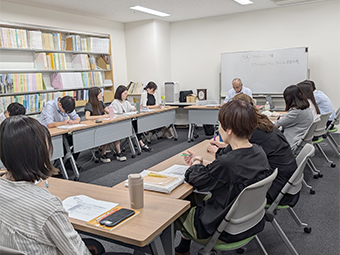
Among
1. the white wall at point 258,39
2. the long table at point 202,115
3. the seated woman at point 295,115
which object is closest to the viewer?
the seated woman at point 295,115

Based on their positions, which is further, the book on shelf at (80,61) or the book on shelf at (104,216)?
the book on shelf at (80,61)

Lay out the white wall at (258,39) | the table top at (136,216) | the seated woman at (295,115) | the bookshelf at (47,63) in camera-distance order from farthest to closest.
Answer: the white wall at (258,39), the bookshelf at (47,63), the seated woman at (295,115), the table top at (136,216)

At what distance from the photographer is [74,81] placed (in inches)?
244

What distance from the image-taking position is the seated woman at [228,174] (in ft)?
5.21

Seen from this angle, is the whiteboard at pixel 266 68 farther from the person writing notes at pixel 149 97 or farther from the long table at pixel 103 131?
the long table at pixel 103 131

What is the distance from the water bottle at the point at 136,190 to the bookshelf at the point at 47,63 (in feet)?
14.2

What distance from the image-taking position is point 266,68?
22.2 feet

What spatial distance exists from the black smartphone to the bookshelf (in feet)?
14.3

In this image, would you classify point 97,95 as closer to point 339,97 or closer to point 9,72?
point 9,72

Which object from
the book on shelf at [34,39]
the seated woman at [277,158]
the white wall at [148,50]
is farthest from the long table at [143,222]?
the white wall at [148,50]

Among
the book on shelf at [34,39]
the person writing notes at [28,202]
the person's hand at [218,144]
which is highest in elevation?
the book on shelf at [34,39]

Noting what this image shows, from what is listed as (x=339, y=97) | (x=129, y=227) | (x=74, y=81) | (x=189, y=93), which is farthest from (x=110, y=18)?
(x=129, y=227)

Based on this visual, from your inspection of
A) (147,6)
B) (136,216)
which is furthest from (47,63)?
(136,216)

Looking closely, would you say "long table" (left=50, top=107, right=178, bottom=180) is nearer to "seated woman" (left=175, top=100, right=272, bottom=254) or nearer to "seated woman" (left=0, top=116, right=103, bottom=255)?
"seated woman" (left=175, top=100, right=272, bottom=254)
